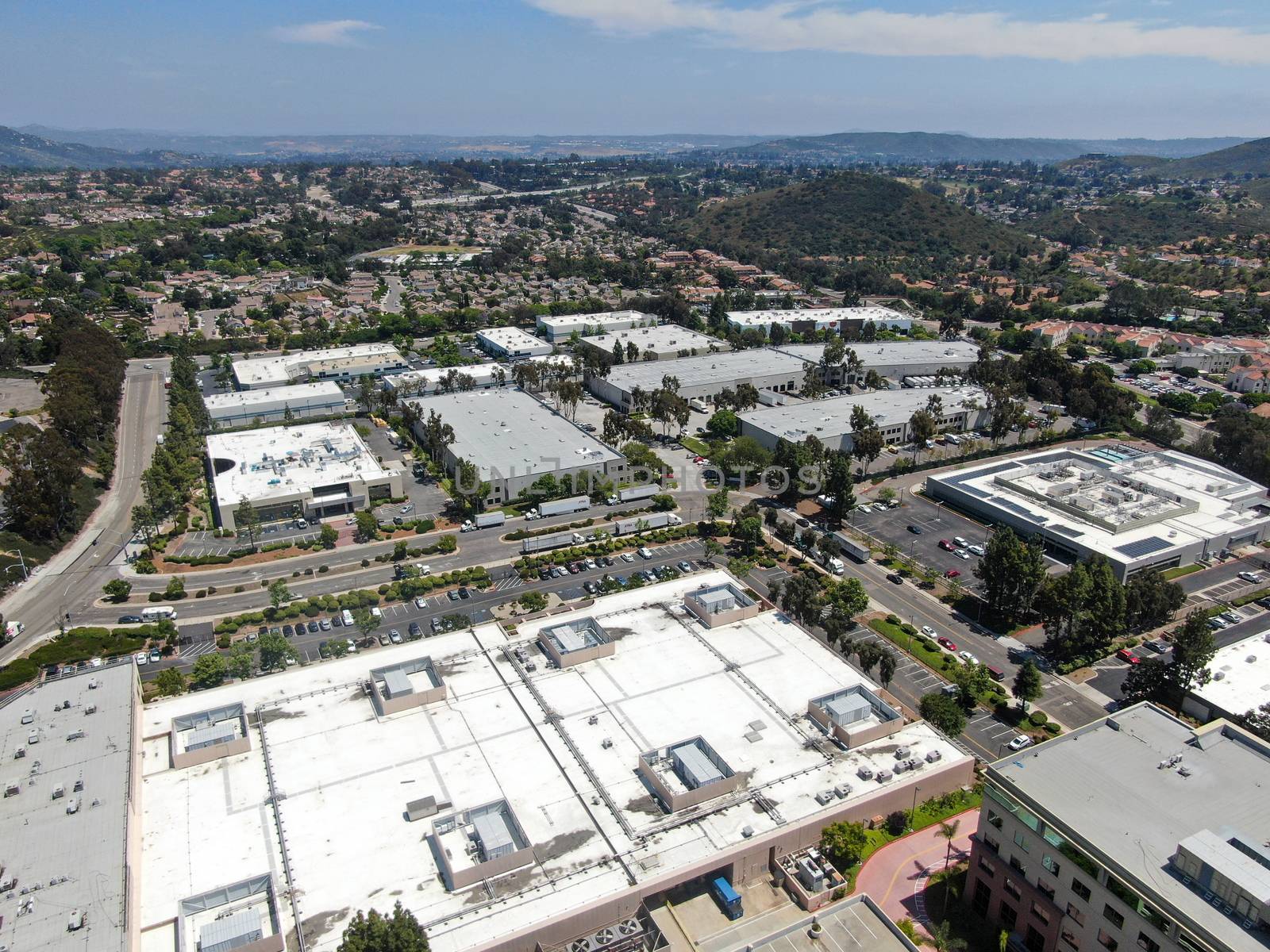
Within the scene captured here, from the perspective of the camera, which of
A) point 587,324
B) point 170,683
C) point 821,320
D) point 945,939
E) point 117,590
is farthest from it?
point 821,320

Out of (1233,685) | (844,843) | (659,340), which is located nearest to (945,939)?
(844,843)

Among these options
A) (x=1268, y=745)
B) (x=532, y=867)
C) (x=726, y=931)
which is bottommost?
(x=726, y=931)

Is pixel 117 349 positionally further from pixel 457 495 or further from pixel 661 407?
pixel 661 407

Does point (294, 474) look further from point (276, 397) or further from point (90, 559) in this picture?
point (276, 397)

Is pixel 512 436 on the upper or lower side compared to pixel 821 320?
lower

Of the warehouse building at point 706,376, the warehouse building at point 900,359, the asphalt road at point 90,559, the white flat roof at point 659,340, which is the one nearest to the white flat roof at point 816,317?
the white flat roof at point 659,340

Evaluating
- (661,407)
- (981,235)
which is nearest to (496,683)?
(661,407)

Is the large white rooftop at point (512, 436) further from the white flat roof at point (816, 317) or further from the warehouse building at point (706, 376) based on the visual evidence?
the white flat roof at point (816, 317)
